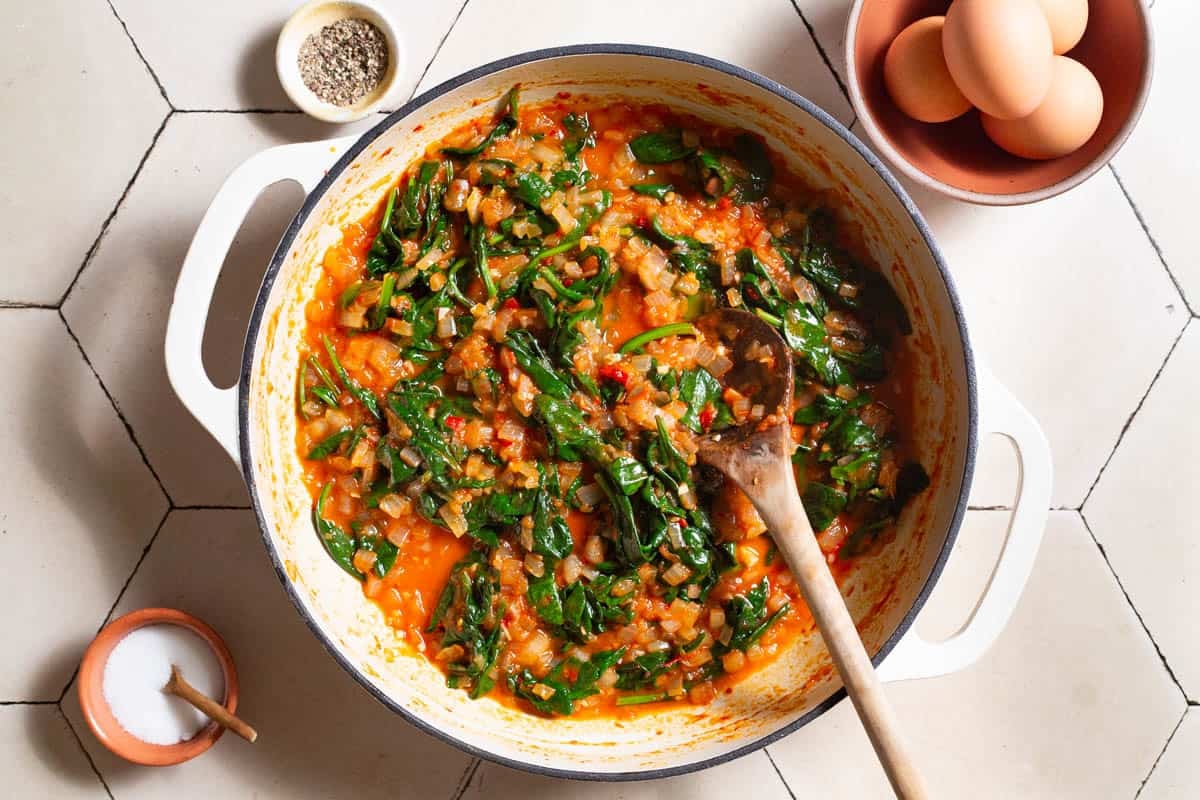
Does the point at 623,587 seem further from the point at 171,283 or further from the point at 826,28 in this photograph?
the point at 826,28

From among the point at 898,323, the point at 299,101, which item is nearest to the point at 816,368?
the point at 898,323

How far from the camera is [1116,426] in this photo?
3.00 m

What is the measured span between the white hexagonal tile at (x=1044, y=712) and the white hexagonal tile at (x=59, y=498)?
210 centimetres

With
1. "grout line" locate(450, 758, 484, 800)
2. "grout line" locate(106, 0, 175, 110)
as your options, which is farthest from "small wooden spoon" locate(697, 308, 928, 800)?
"grout line" locate(106, 0, 175, 110)

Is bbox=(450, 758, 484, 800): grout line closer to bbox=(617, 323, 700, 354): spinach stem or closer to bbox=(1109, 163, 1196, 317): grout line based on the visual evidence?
bbox=(617, 323, 700, 354): spinach stem

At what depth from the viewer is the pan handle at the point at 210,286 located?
2.33 m

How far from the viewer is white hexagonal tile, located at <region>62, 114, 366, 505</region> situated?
2.87 m

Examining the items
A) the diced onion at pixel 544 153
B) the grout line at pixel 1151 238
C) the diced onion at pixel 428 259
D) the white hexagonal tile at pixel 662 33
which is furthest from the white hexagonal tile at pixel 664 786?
the white hexagonal tile at pixel 662 33

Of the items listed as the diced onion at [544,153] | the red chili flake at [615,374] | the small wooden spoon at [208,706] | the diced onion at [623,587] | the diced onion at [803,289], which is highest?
the diced onion at [803,289]

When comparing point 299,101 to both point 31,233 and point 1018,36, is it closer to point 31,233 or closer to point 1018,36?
point 31,233

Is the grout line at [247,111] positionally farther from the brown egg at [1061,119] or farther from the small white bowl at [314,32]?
the brown egg at [1061,119]

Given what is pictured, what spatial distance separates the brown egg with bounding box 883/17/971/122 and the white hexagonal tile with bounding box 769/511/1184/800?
4.21ft

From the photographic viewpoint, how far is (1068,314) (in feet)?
9.74

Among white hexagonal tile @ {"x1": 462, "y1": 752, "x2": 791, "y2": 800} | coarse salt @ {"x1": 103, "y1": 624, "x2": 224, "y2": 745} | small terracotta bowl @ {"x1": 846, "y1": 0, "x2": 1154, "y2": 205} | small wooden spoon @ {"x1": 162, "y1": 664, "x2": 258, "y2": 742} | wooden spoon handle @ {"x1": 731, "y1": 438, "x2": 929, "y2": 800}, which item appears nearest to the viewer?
wooden spoon handle @ {"x1": 731, "y1": 438, "x2": 929, "y2": 800}
